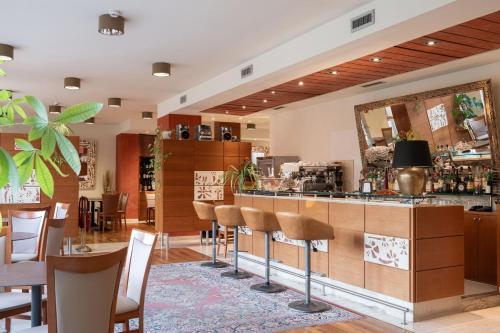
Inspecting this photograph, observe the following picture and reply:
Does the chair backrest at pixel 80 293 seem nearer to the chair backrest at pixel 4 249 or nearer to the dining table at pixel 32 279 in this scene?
the dining table at pixel 32 279

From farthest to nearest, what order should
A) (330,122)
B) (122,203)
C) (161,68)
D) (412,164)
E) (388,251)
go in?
(122,203), (330,122), (161,68), (412,164), (388,251)

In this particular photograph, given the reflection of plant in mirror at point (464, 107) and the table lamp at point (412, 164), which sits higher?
the reflection of plant in mirror at point (464, 107)

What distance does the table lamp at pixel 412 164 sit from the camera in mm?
4992

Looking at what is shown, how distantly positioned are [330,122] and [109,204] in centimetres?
667

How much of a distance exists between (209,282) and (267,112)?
556cm

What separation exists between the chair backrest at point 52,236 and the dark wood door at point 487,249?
5159 millimetres

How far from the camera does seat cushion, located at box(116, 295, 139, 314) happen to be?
3125 millimetres

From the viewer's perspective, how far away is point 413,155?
5.24 meters

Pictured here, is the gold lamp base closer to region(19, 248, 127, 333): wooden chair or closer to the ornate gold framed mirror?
the ornate gold framed mirror

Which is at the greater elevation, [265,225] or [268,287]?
[265,225]

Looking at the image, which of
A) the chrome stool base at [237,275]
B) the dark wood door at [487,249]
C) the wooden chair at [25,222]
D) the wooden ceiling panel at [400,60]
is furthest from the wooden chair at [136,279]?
the dark wood door at [487,249]

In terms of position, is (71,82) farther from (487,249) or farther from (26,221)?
(487,249)

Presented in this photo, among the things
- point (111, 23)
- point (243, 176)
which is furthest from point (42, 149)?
point (243, 176)

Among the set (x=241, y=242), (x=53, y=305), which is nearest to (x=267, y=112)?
(x=241, y=242)
